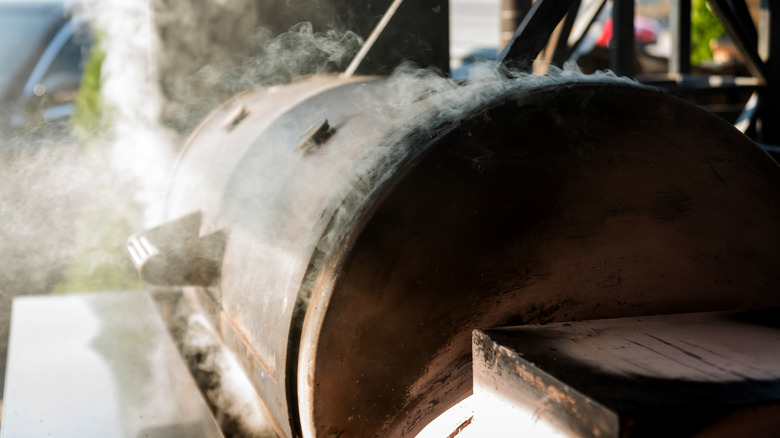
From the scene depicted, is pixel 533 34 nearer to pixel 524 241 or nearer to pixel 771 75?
pixel 524 241

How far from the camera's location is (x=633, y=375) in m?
1.25

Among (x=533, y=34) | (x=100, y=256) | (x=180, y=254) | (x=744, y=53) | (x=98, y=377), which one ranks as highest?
(x=533, y=34)

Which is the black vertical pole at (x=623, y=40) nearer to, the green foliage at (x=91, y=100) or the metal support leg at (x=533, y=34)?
the metal support leg at (x=533, y=34)

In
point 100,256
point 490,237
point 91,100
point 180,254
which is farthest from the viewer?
point 91,100

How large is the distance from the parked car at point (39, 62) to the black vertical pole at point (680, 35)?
558cm

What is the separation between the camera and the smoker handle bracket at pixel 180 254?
7.75 ft

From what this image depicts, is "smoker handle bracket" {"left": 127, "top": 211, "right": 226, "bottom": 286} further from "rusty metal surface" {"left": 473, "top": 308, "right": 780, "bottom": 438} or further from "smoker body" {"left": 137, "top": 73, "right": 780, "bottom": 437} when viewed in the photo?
"rusty metal surface" {"left": 473, "top": 308, "right": 780, "bottom": 438}

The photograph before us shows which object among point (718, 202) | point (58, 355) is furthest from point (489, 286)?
point (58, 355)

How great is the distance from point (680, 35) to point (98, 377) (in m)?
4.37

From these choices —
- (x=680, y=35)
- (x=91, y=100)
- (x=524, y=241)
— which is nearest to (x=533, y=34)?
(x=524, y=241)

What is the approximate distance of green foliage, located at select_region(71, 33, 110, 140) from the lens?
5.42 meters

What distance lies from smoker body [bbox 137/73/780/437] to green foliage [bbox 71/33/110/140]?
4200 mm

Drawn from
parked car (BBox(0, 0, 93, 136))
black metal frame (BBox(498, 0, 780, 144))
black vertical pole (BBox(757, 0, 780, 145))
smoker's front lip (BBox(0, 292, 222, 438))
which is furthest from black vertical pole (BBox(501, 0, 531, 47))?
parked car (BBox(0, 0, 93, 136))

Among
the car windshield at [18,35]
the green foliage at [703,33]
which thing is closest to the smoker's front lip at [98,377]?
the car windshield at [18,35]
